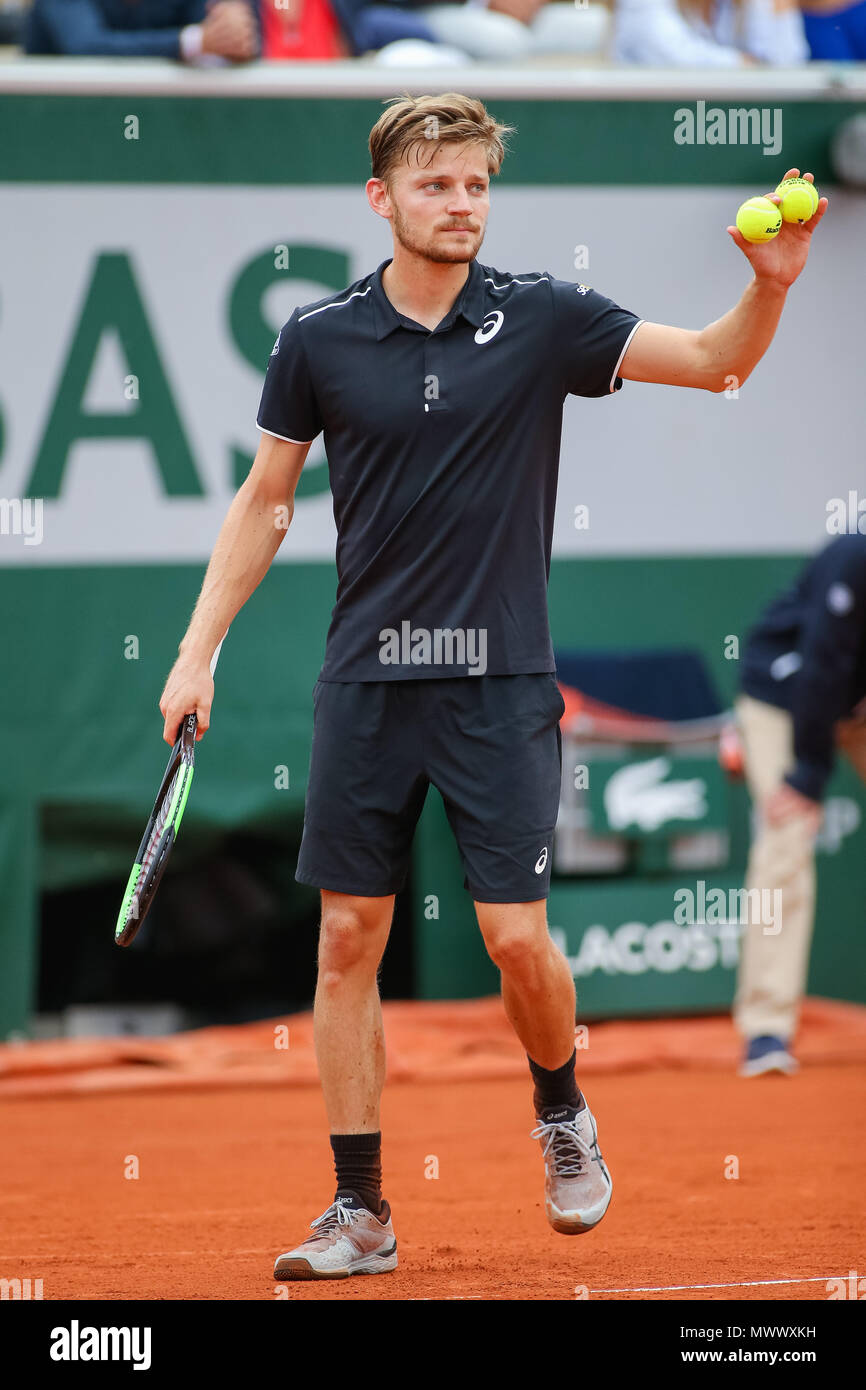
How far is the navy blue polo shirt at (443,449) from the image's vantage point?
11.5 feet

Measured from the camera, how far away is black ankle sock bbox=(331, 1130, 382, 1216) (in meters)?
3.63

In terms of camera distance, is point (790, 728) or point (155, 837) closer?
point (155, 837)

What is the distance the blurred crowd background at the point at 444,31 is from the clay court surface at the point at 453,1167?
14.1ft

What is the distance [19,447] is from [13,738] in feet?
4.10

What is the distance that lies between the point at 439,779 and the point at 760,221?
126 cm

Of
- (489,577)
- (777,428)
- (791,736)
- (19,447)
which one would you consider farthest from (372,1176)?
(777,428)

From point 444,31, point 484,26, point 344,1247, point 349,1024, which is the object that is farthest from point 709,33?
point 344,1247

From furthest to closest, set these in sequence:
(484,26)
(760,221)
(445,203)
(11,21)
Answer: (11,21)
(484,26)
(445,203)
(760,221)

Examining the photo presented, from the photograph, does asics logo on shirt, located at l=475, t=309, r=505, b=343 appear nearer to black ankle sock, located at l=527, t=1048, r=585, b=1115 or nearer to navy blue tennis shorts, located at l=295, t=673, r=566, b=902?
navy blue tennis shorts, located at l=295, t=673, r=566, b=902

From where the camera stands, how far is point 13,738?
747cm

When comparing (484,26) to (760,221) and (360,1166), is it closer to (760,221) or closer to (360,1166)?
(760,221)

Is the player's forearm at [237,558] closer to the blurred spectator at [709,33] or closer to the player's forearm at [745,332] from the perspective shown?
the player's forearm at [745,332]

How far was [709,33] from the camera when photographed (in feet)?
28.9

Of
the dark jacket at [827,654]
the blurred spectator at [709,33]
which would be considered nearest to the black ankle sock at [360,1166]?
the dark jacket at [827,654]
